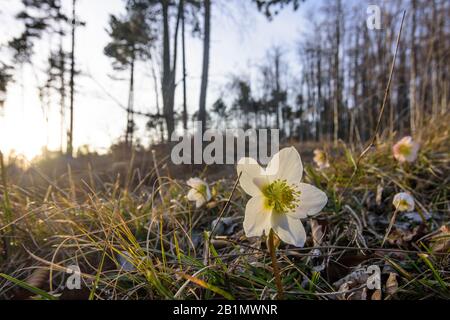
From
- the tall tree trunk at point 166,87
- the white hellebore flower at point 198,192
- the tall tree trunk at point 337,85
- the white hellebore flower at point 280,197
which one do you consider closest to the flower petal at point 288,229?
the white hellebore flower at point 280,197

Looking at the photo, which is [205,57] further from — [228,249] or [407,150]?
[228,249]

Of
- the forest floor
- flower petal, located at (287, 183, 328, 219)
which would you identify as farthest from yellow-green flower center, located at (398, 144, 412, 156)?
flower petal, located at (287, 183, 328, 219)

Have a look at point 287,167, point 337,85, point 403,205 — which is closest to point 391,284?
point 287,167

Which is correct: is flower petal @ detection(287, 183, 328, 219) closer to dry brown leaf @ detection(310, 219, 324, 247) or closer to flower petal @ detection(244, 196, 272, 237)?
flower petal @ detection(244, 196, 272, 237)

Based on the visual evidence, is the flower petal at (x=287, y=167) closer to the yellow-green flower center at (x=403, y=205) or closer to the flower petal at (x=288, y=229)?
the flower petal at (x=288, y=229)
